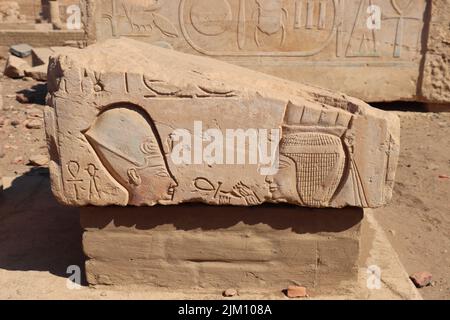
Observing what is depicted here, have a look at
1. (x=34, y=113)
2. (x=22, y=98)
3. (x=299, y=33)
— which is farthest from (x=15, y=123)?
(x=299, y=33)

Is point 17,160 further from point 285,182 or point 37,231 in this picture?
point 285,182

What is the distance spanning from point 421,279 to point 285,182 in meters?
1.36

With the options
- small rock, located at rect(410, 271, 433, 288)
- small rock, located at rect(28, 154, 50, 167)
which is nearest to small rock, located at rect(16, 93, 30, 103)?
small rock, located at rect(28, 154, 50, 167)

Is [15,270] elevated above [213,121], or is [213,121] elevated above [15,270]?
[213,121]

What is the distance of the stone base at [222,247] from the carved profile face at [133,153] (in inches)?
5.8

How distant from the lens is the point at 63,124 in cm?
266

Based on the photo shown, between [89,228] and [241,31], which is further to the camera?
[241,31]

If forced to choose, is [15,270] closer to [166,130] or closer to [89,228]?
[89,228]

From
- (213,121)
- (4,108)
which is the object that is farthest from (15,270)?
(4,108)

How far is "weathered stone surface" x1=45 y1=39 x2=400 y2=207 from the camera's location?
2609 millimetres

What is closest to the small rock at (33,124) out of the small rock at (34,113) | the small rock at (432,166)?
the small rock at (34,113)

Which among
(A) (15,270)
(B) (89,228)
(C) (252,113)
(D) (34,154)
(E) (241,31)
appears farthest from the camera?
(E) (241,31)

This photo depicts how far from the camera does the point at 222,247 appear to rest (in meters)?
2.88

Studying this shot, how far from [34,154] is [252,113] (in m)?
3.64
